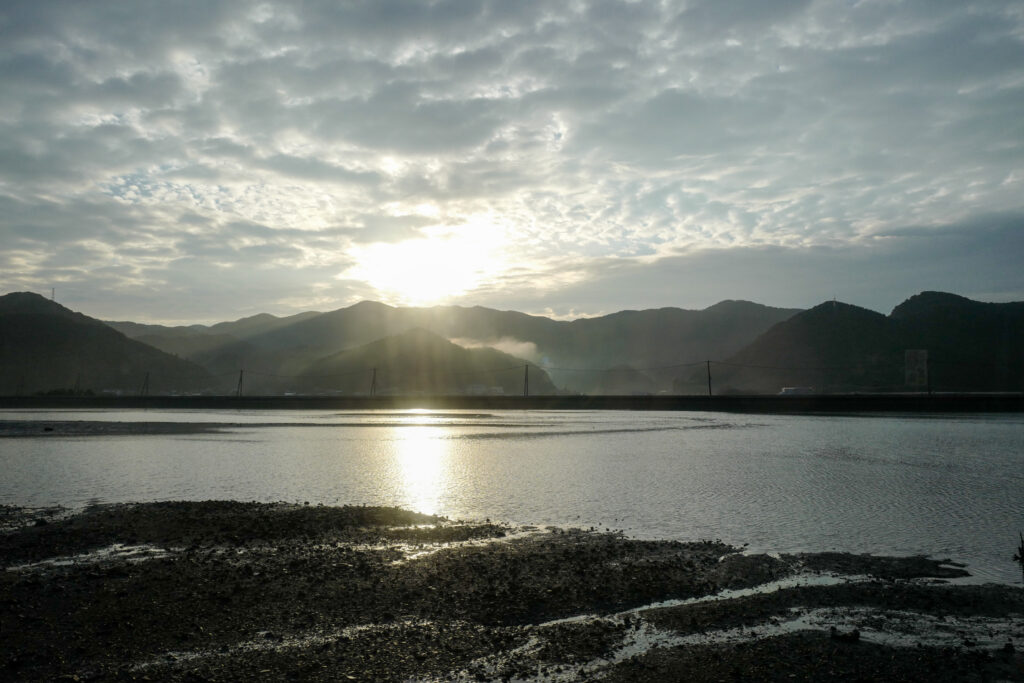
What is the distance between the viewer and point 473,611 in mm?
9773

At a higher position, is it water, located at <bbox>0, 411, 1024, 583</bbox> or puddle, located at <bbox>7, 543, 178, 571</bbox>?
puddle, located at <bbox>7, 543, 178, 571</bbox>

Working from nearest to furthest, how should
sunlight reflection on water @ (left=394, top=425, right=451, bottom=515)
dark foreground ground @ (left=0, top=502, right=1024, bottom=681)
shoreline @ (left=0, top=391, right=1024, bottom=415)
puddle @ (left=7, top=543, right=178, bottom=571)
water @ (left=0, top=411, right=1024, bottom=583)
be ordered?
dark foreground ground @ (left=0, top=502, right=1024, bottom=681)
puddle @ (left=7, top=543, right=178, bottom=571)
water @ (left=0, top=411, right=1024, bottom=583)
sunlight reflection on water @ (left=394, top=425, right=451, bottom=515)
shoreline @ (left=0, top=391, right=1024, bottom=415)

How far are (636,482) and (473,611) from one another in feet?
50.2

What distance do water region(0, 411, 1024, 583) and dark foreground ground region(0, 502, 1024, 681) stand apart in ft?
8.40

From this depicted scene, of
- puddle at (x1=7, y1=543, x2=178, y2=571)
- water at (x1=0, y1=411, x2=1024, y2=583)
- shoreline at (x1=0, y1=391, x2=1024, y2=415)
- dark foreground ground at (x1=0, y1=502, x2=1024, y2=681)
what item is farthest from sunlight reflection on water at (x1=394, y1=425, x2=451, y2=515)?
shoreline at (x1=0, y1=391, x2=1024, y2=415)

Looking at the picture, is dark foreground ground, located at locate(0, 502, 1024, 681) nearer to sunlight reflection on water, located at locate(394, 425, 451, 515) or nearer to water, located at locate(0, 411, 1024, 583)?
water, located at locate(0, 411, 1024, 583)

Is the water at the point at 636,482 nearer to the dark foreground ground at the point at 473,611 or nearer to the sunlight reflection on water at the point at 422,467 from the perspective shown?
the sunlight reflection on water at the point at 422,467

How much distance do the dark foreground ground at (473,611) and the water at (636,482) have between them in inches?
101

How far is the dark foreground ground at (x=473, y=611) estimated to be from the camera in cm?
772

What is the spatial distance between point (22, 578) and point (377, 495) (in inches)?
434

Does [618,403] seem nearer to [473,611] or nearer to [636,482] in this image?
[636,482]

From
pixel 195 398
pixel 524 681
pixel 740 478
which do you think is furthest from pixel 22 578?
pixel 195 398

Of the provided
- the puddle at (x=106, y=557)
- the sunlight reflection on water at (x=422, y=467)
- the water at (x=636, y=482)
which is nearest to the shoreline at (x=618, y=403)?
the water at (x=636, y=482)

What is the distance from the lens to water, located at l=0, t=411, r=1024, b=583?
16016mm
